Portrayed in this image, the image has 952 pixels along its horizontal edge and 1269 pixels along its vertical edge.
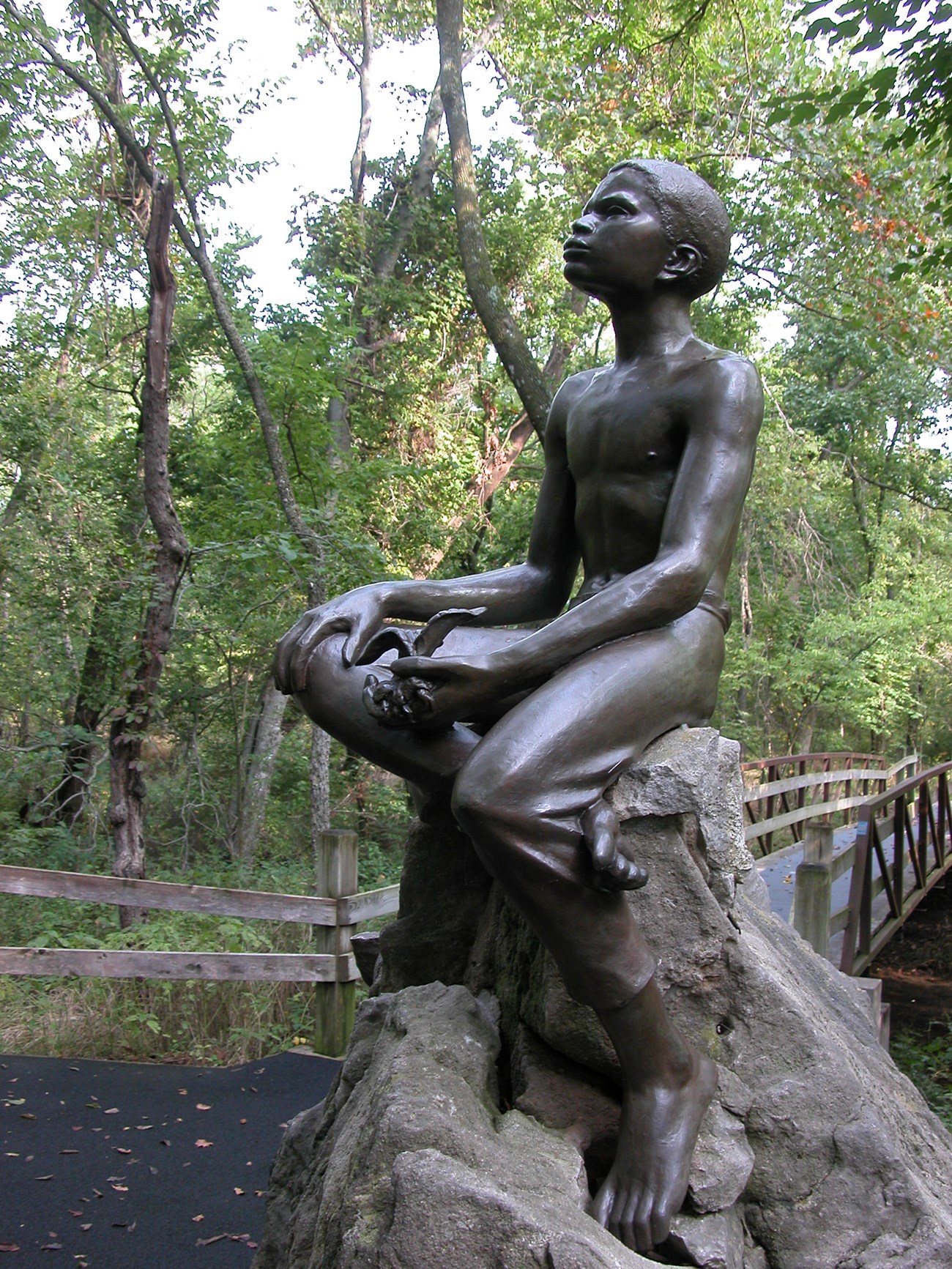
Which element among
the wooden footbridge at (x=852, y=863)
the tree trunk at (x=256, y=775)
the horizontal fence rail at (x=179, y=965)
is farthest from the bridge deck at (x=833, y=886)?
the tree trunk at (x=256, y=775)

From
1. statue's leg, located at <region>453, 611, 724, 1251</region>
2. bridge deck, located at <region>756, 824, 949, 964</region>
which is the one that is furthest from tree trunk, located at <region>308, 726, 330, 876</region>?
statue's leg, located at <region>453, 611, 724, 1251</region>

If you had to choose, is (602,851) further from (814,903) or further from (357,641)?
(814,903)

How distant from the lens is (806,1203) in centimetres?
205

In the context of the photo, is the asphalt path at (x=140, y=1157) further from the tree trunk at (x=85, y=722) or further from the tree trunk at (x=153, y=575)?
the tree trunk at (x=85, y=722)

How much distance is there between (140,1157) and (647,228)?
367cm

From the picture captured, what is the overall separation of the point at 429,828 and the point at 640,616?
854mm

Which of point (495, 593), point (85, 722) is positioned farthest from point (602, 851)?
point (85, 722)

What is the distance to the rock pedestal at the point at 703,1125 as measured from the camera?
1716mm

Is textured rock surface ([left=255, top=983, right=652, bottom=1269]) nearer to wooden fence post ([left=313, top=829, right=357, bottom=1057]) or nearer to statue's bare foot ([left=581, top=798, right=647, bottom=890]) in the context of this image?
statue's bare foot ([left=581, top=798, right=647, bottom=890])

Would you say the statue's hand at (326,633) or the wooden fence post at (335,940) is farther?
the wooden fence post at (335,940)

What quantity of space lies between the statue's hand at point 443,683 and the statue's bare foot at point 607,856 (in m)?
0.31

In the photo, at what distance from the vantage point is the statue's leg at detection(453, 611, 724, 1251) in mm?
1881

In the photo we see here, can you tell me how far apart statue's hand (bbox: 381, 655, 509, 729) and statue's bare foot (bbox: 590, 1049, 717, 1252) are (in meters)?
0.77

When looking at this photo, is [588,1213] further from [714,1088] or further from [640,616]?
[640,616]
